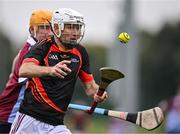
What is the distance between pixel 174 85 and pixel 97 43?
30.5 meters

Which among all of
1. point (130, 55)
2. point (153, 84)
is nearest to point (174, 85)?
point (153, 84)

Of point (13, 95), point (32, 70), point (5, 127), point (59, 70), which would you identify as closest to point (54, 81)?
point (32, 70)

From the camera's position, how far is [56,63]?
9.66m

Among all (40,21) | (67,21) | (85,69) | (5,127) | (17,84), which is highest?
(67,21)

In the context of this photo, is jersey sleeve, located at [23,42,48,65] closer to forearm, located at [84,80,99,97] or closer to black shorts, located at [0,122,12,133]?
forearm, located at [84,80,99,97]

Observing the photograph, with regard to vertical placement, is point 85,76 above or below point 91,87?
above

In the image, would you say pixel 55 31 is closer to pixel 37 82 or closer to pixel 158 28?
pixel 37 82

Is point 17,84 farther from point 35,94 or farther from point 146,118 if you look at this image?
point 146,118

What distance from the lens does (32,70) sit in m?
9.41

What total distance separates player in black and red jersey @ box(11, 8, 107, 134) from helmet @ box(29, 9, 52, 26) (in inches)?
39.6

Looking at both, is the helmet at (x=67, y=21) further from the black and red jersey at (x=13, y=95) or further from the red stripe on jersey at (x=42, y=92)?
the black and red jersey at (x=13, y=95)

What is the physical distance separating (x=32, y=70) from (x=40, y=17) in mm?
1643

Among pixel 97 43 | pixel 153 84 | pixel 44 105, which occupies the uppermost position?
pixel 44 105

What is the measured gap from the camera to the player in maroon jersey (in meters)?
10.7
